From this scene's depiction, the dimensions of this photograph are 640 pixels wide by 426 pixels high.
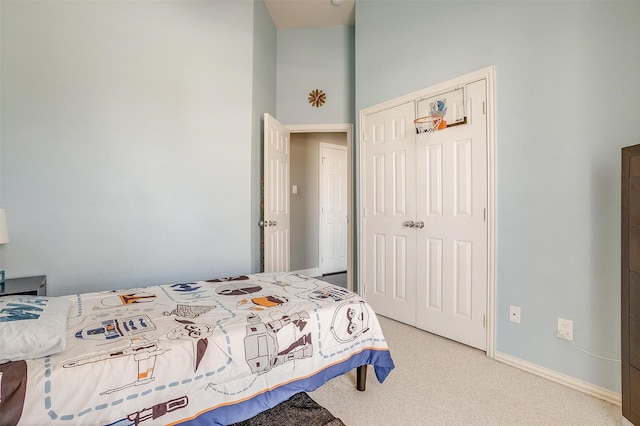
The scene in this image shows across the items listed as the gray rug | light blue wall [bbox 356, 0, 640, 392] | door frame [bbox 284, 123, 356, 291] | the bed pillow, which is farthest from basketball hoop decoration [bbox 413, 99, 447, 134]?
the bed pillow

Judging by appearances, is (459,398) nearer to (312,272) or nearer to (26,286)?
(26,286)

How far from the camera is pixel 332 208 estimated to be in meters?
5.06

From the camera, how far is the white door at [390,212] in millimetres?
2713

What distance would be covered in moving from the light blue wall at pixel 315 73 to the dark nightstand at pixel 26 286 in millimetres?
2724

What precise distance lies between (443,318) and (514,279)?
0.67 meters

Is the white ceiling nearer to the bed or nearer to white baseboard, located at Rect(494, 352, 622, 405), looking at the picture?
the bed

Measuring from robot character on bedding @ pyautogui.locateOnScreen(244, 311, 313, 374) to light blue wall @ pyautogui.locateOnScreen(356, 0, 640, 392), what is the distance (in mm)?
1576

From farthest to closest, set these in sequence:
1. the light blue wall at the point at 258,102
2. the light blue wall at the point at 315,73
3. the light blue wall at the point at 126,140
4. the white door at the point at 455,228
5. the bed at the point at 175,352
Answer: the light blue wall at the point at 315,73 < the light blue wall at the point at 258,102 < the white door at the point at 455,228 < the light blue wall at the point at 126,140 < the bed at the point at 175,352

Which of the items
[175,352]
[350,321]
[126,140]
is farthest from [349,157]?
[175,352]

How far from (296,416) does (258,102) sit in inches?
110

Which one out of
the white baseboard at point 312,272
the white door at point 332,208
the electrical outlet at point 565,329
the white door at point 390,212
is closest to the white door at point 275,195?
the white door at point 390,212

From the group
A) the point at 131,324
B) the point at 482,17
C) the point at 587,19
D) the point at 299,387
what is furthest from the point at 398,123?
the point at 131,324

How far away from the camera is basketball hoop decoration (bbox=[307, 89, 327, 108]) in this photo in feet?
11.8

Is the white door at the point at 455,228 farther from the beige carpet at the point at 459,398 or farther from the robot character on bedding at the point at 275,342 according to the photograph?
the robot character on bedding at the point at 275,342
